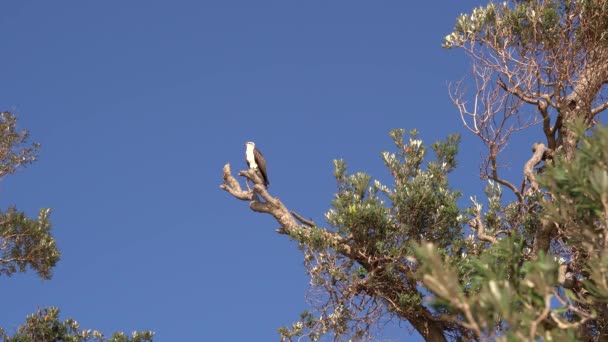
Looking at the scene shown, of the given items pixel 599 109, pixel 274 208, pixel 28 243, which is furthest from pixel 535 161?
pixel 28 243

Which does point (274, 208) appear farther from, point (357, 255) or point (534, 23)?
point (534, 23)

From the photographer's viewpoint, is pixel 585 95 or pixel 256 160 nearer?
pixel 585 95

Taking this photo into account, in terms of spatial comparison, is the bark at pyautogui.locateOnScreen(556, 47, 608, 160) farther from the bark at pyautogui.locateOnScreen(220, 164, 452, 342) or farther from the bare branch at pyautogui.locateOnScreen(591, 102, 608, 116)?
the bark at pyautogui.locateOnScreen(220, 164, 452, 342)

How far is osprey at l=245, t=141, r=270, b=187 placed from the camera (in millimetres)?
20062

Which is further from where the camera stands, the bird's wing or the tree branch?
the bird's wing

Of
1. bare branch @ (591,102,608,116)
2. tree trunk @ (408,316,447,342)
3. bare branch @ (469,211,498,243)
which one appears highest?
bare branch @ (591,102,608,116)

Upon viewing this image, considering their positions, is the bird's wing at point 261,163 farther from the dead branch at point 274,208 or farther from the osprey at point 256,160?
the dead branch at point 274,208

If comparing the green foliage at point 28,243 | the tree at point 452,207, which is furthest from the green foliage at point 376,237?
the green foliage at point 28,243

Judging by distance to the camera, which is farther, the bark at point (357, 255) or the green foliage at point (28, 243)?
the green foliage at point (28, 243)

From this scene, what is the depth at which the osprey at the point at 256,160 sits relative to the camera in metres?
20.1

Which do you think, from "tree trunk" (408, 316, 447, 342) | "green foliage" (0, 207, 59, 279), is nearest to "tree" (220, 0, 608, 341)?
"tree trunk" (408, 316, 447, 342)

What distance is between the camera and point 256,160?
20297 millimetres

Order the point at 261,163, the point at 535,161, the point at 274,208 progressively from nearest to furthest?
the point at 535,161, the point at 274,208, the point at 261,163

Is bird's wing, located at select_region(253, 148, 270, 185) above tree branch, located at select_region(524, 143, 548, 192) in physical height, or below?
above
